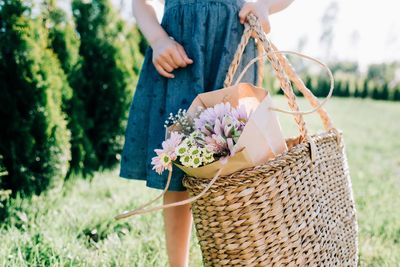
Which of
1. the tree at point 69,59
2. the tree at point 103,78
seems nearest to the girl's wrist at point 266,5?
the tree at point 69,59

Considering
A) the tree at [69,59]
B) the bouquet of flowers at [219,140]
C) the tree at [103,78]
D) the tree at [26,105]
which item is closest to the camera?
the bouquet of flowers at [219,140]

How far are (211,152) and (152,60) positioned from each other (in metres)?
0.61

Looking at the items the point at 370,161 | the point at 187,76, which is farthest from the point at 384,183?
the point at 187,76

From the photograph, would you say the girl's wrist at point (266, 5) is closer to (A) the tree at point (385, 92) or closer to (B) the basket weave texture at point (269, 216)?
(B) the basket weave texture at point (269, 216)

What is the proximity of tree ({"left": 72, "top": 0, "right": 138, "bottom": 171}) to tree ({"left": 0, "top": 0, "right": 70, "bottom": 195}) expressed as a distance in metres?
0.98

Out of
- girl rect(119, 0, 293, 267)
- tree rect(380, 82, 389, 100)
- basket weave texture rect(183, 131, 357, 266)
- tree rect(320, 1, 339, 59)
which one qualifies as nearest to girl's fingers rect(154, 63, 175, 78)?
girl rect(119, 0, 293, 267)

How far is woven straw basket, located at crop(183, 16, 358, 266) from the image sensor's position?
1246 mm

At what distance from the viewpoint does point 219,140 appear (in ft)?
3.96

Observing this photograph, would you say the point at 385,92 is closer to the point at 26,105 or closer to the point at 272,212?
the point at 26,105

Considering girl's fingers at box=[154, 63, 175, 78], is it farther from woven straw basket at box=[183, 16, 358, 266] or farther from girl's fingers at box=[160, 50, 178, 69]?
woven straw basket at box=[183, 16, 358, 266]

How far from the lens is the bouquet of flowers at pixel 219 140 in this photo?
3.94 ft

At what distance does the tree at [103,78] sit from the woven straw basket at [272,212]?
274 cm

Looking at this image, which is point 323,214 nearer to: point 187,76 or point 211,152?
point 211,152

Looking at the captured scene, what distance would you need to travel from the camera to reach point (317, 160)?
1.50m
